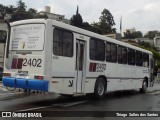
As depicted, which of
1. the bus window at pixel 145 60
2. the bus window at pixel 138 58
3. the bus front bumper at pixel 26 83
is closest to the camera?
the bus front bumper at pixel 26 83

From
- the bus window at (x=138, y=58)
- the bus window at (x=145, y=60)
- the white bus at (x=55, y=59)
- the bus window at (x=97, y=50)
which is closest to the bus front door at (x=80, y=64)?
the white bus at (x=55, y=59)

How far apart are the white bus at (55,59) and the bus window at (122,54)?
157 cm

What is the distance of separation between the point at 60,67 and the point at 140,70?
991 cm

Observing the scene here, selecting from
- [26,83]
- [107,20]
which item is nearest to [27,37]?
[26,83]

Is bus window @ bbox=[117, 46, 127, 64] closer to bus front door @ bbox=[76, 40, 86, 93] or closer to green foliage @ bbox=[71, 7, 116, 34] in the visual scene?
bus front door @ bbox=[76, 40, 86, 93]

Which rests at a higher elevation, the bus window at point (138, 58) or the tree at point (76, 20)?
the tree at point (76, 20)

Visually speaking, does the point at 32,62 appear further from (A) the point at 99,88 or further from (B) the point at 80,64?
(A) the point at 99,88

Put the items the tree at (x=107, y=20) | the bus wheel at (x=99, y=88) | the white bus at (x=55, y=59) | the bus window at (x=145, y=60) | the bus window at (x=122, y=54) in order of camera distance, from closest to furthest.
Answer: the white bus at (x=55, y=59)
the bus wheel at (x=99, y=88)
the bus window at (x=122, y=54)
the bus window at (x=145, y=60)
the tree at (x=107, y=20)

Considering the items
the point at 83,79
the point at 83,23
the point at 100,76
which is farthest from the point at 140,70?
the point at 83,23

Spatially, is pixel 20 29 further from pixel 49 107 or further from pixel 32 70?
pixel 49 107

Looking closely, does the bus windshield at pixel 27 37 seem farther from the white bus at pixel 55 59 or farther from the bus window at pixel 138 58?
the bus window at pixel 138 58

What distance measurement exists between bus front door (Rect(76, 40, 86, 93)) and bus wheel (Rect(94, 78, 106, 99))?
1.41 metres

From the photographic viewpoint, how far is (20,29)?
43.8 ft

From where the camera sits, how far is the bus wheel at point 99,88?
1554cm
